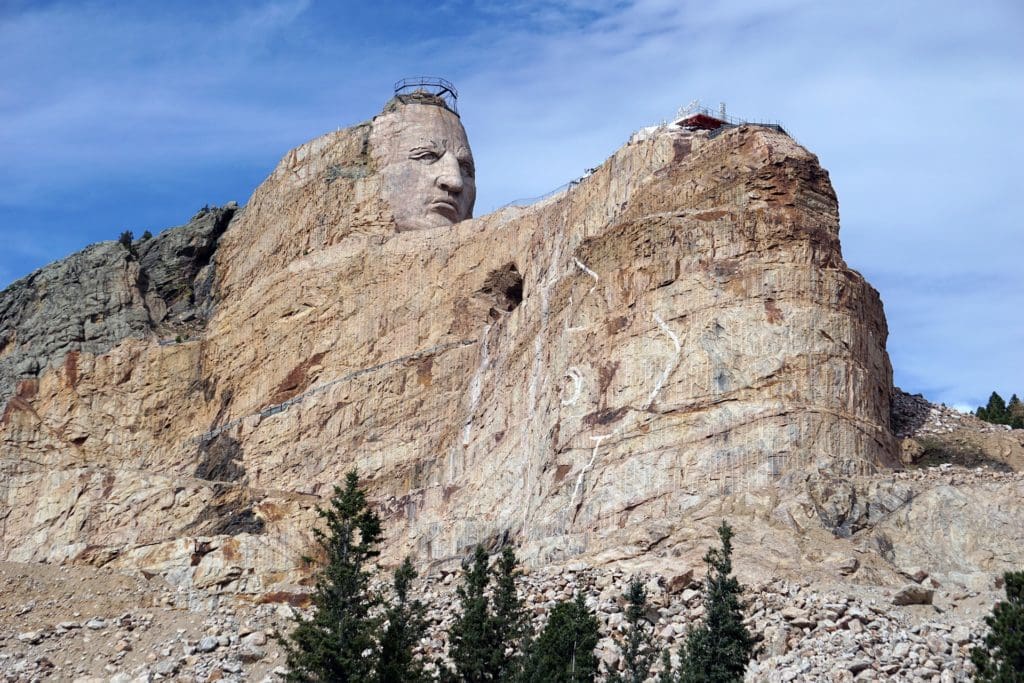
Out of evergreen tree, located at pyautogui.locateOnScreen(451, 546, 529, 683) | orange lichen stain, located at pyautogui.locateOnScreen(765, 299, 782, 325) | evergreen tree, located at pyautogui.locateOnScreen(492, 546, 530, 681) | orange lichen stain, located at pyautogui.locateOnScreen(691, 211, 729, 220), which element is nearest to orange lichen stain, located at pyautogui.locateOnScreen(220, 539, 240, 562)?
evergreen tree, located at pyautogui.locateOnScreen(451, 546, 529, 683)

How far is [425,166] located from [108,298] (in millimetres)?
9140

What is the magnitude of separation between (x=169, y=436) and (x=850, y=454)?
2000cm

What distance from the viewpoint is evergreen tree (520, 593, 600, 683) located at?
3484 centimetres

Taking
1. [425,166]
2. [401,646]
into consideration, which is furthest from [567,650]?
[425,166]

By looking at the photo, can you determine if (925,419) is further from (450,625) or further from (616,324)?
(450,625)

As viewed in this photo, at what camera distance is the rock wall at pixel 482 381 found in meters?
39.6

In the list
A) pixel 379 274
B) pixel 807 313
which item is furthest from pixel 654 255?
pixel 379 274

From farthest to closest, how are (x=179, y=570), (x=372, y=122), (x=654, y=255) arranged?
(x=372, y=122)
(x=179, y=570)
(x=654, y=255)

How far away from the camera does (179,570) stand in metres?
46.3

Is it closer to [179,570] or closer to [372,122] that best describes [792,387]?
[179,570]

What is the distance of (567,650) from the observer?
35.2m

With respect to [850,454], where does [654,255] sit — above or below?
above

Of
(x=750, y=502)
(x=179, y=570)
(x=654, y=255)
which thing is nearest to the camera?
(x=750, y=502)

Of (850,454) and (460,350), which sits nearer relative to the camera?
(850,454)
